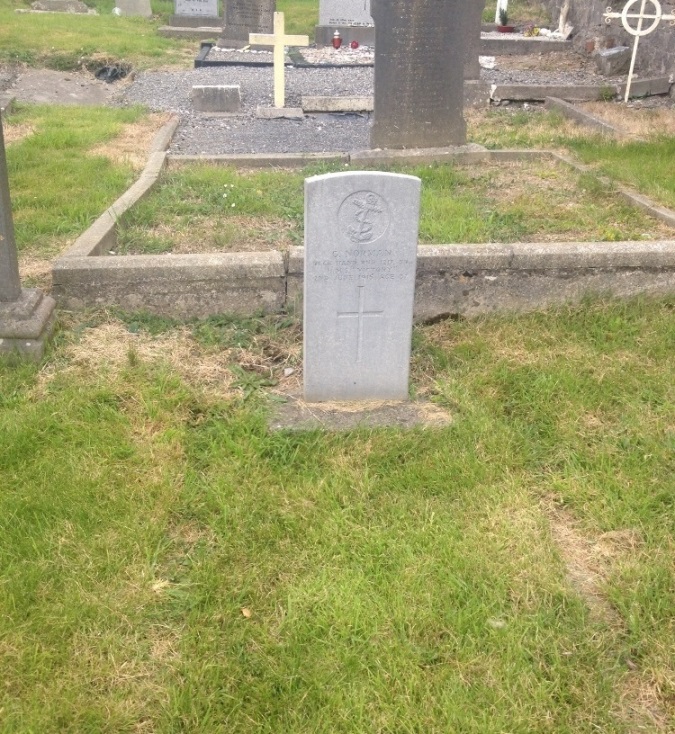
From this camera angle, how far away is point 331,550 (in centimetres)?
252

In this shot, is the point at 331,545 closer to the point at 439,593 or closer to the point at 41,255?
the point at 439,593

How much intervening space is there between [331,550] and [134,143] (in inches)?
234

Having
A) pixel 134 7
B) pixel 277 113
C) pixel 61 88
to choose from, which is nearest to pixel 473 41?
pixel 277 113

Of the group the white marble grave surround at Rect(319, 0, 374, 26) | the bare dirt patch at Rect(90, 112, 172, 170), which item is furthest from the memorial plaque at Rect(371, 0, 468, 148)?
the white marble grave surround at Rect(319, 0, 374, 26)

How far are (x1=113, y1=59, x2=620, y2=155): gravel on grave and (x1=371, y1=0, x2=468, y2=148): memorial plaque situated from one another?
622 mm

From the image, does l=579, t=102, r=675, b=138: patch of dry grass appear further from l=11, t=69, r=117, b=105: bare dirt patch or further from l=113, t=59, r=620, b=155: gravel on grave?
l=11, t=69, r=117, b=105: bare dirt patch

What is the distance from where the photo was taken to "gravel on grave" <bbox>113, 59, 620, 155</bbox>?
768cm

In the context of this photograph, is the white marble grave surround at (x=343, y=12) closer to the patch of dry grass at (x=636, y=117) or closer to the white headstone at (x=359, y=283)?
the patch of dry grass at (x=636, y=117)

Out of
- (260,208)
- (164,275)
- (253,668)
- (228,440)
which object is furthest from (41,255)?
(253,668)

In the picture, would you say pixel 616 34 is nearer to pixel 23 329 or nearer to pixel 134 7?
pixel 23 329

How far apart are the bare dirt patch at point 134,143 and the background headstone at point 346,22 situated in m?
7.95

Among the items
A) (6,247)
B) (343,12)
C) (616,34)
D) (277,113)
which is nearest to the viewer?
(6,247)

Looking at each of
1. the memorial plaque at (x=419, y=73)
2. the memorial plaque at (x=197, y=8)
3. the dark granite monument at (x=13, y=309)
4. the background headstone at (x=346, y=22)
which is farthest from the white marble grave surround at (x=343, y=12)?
the dark granite monument at (x=13, y=309)

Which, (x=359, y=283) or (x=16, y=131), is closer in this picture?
(x=359, y=283)
